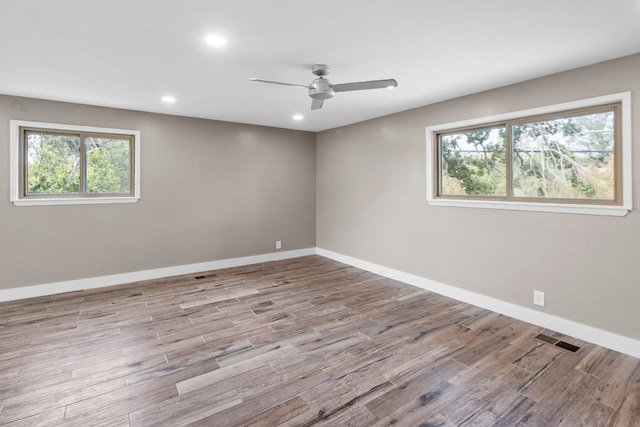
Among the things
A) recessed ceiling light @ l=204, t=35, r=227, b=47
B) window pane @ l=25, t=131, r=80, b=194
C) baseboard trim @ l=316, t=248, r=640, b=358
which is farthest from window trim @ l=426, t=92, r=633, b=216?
window pane @ l=25, t=131, r=80, b=194

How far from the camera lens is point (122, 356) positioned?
264 centimetres

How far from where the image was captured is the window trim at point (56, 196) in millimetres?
3822

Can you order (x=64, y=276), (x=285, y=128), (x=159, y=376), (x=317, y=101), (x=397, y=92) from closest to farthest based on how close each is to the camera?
(x=159, y=376) < (x=317, y=101) < (x=397, y=92) < (x=64, y=276) < (x=285, y=128)

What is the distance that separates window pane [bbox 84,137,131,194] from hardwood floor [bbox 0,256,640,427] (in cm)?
147

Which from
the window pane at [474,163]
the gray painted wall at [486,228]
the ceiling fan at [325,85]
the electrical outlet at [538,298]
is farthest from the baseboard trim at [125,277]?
the electrical outlet at [538,298]

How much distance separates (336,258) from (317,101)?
3.32 metres

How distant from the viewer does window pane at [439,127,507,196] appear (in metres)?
3.62

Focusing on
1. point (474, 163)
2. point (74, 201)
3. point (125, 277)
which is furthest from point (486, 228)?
point (74, 201)

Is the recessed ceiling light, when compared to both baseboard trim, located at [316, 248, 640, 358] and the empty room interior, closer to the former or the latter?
the empty room interior

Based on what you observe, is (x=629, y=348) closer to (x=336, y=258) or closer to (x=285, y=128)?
(x=336, y=258)

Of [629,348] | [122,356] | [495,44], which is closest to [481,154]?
[495,44]

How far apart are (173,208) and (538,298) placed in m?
4.69

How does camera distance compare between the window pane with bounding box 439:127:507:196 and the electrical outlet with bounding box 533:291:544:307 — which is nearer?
the electrical outlet with bounding box 533:291:544:307

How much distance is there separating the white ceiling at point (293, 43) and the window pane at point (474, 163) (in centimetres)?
56
